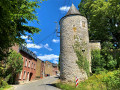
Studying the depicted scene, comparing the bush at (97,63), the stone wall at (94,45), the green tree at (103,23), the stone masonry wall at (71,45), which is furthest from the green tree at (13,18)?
the green tree at (103,23)

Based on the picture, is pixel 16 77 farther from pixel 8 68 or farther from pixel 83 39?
pixel 83 39

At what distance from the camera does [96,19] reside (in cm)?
2169

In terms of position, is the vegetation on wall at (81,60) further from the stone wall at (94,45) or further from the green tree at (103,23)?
the green tree at (103,23)

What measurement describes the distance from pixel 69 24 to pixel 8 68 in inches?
444

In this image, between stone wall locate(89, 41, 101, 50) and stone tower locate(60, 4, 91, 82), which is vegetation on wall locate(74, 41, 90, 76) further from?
stone wall locate(89, 41, 101, 50)

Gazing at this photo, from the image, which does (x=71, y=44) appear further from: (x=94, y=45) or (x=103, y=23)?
(x=103, y=23)

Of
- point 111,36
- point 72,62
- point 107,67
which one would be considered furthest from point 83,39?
point 111,36

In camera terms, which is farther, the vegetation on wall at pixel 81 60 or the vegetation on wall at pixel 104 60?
the vegetation on wall at pixel 104 60

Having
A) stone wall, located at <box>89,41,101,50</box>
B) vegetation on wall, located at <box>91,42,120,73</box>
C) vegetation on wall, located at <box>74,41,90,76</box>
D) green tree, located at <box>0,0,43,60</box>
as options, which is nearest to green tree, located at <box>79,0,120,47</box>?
stone wall, located at <box>89,41,101,50</box>

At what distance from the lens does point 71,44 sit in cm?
1378

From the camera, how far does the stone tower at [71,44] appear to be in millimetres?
12883

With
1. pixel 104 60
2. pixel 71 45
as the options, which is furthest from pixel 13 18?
pixel 104 60

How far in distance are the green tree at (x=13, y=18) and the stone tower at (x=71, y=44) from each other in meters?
6.71

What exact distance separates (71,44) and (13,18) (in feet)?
29.7
